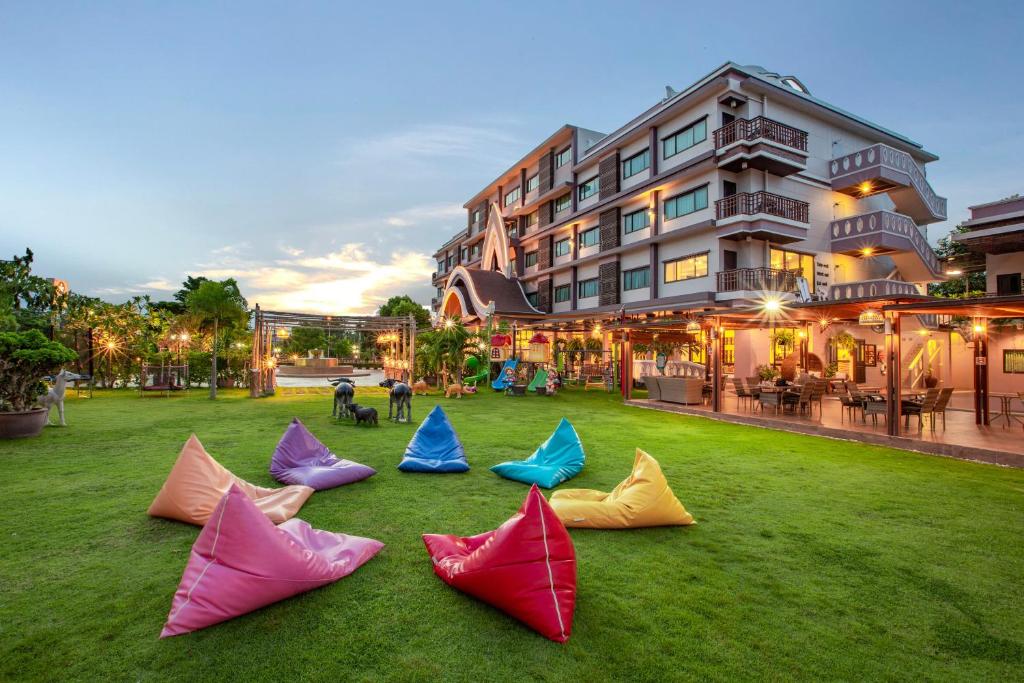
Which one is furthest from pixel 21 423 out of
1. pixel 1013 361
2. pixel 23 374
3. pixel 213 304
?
pixel 1013 361

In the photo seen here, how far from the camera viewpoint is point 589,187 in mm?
28672

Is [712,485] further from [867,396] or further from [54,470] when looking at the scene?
[54,470]

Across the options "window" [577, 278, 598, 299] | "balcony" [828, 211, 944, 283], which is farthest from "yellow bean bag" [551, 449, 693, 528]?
"window" [577, 278, 598, 299]

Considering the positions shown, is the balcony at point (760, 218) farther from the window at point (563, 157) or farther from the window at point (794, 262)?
the window at point (563, 157)

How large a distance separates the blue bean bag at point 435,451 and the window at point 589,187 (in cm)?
2256

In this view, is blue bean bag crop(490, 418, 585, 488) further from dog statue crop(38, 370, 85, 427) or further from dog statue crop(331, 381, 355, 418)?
dog statue crop(38, 370, 85, 427)

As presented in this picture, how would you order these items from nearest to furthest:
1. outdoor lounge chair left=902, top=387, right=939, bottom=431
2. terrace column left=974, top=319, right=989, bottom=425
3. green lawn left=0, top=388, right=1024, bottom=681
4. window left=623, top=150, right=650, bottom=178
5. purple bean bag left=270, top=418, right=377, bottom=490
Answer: green lawn left=0, top=388, right=1024, bottom=681 → purple bean bag left=270, top=418, right=377, bottom=490 → outdoor lounge chair left=902, top=387, right=939, bottom=431 → terrace column left=974, top=319, right=989, bottom=425 → window left=623, top=150, right=650, bottom=178

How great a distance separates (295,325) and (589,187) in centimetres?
1814

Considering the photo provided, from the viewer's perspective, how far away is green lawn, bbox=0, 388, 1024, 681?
2.95 m

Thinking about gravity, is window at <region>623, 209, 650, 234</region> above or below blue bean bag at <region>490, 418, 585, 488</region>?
above

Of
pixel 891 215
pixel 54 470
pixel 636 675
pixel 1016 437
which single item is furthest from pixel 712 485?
pixel 891 215

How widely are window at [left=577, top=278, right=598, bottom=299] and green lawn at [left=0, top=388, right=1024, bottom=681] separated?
20.6 metres

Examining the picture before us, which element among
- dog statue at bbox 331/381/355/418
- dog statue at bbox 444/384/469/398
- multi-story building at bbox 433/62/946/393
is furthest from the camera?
multi-story building at bbox 433/62/946/393

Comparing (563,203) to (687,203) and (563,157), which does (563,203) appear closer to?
(563,157)
